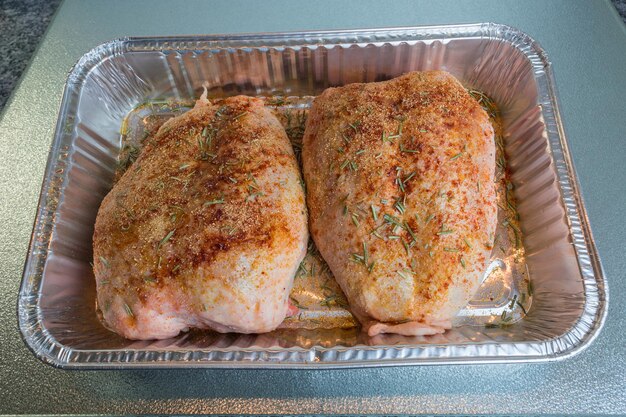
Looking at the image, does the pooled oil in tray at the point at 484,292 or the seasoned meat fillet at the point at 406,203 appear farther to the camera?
the pooled oil in tray at the point at 484,292

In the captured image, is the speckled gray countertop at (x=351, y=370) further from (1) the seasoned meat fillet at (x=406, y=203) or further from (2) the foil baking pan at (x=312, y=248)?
(1) the seasoned meat fillet at (x=406, y=203)

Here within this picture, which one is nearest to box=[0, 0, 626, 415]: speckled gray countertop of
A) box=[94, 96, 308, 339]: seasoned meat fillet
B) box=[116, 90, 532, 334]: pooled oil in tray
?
box=[116, 90, 532, 334]: pooled oil in tray

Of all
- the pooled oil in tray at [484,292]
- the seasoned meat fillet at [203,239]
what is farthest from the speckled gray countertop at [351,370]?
the seasoned meat fillet at [203,239]

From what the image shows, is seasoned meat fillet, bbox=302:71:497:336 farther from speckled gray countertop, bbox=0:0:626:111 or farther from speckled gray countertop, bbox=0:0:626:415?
speckled gray countertop, bbox=0:0:626:111

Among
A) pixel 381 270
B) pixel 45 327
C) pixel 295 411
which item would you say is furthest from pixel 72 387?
pixel 381 270

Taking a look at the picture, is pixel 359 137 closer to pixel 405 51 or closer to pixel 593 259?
pixel 405 51

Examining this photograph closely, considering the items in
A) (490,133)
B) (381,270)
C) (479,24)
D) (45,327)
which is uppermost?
(479,24)
